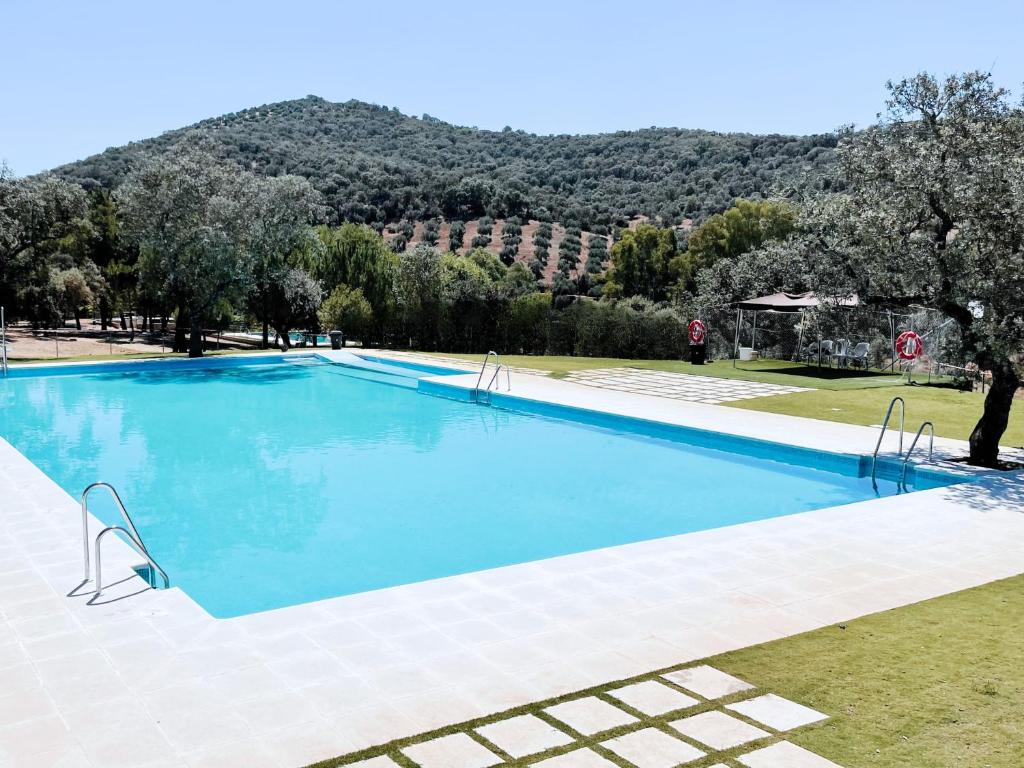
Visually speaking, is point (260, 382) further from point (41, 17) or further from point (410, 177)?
point (410, 177)

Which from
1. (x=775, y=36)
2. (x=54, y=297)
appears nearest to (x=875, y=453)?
(x=775, y=36)

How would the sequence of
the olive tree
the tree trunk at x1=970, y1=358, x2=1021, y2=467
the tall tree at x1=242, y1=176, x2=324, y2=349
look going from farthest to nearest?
the tall tree at x1=242, y1=176, x2=324, y2=349
the tree trunk at x1=970, y1=358, x2=1021, y2=467
the olive tree

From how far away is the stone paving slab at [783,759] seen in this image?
352 cm

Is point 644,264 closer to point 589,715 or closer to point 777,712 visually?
point 777,712

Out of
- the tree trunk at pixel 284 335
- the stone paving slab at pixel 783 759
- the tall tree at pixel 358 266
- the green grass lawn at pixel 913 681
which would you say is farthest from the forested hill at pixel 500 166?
the stone paving slab at pixel 783 759

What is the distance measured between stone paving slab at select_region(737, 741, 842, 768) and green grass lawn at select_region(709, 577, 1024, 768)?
0.22ft

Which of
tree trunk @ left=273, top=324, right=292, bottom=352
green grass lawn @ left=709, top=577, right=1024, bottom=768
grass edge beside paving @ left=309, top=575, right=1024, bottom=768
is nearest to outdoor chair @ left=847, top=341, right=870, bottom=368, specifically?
green grass lawn @ left=709, top=577, right=1024, bottom=768

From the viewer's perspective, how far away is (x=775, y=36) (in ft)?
73.4

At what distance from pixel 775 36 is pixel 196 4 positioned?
14370 mm

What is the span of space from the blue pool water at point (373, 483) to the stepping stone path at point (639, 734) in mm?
3702

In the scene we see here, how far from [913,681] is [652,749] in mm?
1584

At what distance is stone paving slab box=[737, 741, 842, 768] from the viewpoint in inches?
139

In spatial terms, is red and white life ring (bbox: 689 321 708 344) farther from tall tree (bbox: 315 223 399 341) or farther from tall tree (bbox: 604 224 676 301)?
tall tree (bbox: 604 224 676 301)

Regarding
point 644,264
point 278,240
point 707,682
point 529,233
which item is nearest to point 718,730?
point 707,682
